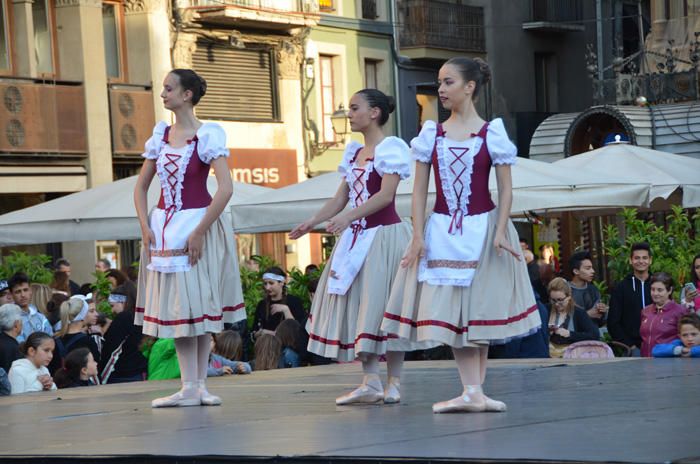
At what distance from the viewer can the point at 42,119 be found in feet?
96.5

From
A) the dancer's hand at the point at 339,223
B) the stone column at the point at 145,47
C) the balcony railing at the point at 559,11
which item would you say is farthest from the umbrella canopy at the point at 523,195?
the balcony railing at the point at 559,11

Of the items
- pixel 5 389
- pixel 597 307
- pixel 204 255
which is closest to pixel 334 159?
pixel 597 307

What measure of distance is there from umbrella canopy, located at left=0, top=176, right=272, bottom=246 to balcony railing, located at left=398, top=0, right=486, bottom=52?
22484 millimetres

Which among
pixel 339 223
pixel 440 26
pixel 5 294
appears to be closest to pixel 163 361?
pixel 5 294

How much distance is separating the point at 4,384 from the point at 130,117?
766 inches

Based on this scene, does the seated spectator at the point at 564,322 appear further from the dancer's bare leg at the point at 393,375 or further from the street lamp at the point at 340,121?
the street lamp at the point at 340,121

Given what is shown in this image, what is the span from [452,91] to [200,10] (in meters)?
24.9

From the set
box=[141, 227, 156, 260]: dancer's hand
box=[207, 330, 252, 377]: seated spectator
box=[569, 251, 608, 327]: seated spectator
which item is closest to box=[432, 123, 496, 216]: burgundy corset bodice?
box=[141, 227, 156, 260]: dancer's hand

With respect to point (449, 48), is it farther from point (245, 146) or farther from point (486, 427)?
point (486, 427)

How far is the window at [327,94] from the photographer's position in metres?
37.3

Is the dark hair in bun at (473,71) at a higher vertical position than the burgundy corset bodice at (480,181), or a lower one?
higher

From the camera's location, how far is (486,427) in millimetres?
7781

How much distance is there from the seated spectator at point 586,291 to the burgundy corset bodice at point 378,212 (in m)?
6.11

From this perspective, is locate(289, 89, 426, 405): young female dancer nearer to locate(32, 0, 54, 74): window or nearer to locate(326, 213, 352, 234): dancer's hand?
locate(326, 213, 352, 234): dancer's hand
